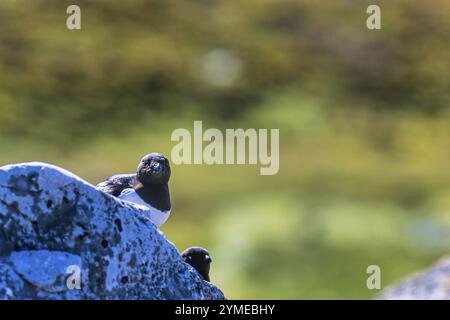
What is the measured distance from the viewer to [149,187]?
14.4 metres

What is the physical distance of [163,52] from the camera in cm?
5422

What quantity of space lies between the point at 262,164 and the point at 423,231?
10277 mm

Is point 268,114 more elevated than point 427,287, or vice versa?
point 268,114

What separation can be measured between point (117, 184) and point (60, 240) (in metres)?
3.07

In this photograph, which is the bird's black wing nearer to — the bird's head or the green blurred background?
the bird's head

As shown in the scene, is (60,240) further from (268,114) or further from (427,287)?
(268,114)

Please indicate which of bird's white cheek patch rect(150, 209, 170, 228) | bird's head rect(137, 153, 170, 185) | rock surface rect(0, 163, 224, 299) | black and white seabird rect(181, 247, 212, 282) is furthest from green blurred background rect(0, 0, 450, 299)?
rock surface rect(0, 163, 224, 299)

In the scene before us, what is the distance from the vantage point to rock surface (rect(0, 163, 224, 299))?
11258mm

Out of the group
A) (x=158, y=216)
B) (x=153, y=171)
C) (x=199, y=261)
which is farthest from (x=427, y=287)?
(x=153, y=171)

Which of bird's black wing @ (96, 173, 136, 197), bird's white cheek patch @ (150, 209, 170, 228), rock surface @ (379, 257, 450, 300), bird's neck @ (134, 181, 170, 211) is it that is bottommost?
rock surface @ (379, 257, 450, 300)

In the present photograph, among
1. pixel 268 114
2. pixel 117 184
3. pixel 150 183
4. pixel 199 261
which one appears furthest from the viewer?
pixel 268 114

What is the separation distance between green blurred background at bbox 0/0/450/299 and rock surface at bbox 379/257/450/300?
15232mm

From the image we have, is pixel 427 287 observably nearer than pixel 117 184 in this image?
Yes

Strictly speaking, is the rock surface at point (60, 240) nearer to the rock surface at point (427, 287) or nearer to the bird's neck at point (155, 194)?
the bird's neck at point (155, 194)
